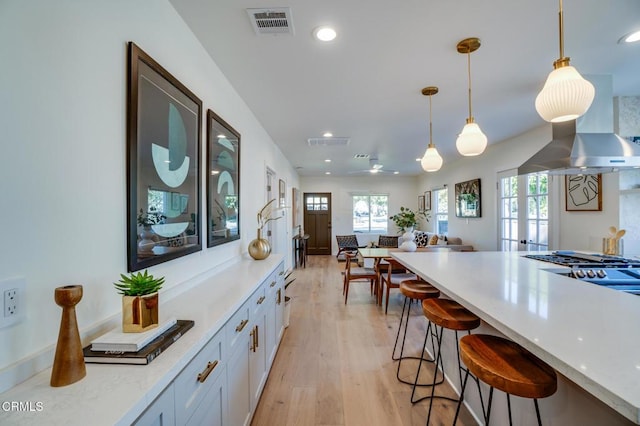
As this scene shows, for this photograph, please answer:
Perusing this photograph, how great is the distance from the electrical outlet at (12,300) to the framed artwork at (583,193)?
463cm

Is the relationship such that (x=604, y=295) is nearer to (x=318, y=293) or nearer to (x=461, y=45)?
(x=461, y=45)

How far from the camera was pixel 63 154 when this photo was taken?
916 mm

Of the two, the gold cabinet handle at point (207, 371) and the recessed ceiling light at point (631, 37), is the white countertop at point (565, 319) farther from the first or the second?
the recessed ceiling light at point (631, 37)

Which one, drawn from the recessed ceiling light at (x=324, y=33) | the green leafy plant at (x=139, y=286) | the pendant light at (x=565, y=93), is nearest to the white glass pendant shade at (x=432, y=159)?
the pendant light at (x=565, y=93)

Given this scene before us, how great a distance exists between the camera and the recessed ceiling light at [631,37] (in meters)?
1.89

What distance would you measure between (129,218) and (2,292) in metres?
0.50

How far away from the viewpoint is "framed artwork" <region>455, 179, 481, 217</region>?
5.48 metres

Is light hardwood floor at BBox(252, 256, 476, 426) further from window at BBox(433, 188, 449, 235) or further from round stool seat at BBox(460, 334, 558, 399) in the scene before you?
window at BBox(433, 188, 449, 235)

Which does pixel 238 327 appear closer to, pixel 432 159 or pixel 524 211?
pixel 432 159

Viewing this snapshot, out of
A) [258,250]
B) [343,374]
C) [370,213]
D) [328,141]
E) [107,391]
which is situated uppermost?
[328,141]

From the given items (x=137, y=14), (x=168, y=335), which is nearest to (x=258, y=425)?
(x=168, y=335)

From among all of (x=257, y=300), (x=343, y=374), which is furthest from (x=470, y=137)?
(x=343, y=374)

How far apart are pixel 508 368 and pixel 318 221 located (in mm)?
8151

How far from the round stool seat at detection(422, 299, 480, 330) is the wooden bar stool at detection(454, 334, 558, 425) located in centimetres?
28
